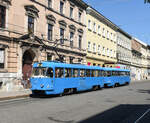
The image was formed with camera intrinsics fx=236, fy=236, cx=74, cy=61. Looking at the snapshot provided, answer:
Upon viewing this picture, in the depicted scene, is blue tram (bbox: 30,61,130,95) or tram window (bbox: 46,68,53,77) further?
tram window (bbox: 46,68,53,77)

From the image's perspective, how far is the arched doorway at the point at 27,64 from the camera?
2353 cm

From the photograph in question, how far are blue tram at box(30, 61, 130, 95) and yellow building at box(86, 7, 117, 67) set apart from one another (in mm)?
14316

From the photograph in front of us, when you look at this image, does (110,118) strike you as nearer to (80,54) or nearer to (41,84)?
(41,84)

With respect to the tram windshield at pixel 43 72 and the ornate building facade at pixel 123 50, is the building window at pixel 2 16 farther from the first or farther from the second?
the ornate building facade at pixel 123 50

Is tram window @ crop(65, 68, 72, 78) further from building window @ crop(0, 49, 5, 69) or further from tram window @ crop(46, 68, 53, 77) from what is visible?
building window @ crop(0, 49, 5, 69)

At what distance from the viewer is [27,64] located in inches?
961

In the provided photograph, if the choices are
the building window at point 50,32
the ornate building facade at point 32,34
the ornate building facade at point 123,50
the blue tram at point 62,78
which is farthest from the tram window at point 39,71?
the ornate building facade at point 123,50

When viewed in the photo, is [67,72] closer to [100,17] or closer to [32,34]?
[32,34]

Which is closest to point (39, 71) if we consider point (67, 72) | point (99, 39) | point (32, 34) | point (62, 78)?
point (62, 78)

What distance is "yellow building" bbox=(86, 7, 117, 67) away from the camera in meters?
38.4

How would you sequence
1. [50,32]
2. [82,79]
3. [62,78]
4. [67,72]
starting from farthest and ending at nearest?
[50,32], [82,79], [67,72], [62,78]

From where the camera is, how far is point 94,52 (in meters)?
40.3

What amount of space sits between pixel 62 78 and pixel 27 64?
7.83 meters

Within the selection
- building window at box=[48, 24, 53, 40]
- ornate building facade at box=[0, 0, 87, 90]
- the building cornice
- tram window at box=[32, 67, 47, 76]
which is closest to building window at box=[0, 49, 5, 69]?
ornate building facade at box=[0, 0, 87, 90]
